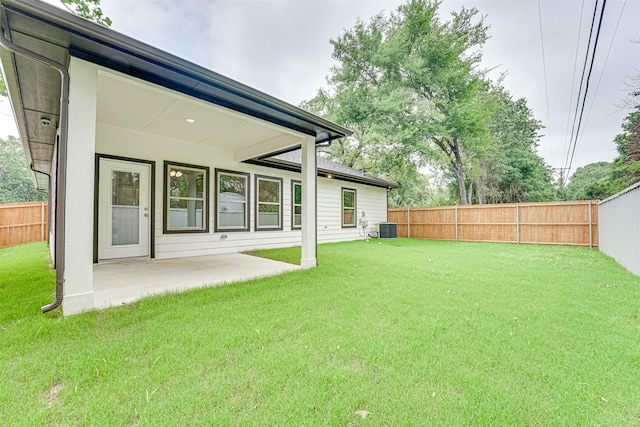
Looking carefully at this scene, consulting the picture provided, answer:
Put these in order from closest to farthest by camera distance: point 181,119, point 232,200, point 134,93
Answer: point 134,93 < point 181,119 < point 232,200

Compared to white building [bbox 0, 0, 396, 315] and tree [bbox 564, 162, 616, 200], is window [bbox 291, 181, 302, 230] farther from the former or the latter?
tree [bbox 564, 162, 616, 200]

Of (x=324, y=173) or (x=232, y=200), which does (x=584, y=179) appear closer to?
(x=324, y=173)

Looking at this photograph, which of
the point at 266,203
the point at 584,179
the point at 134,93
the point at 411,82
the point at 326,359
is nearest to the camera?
the point at 326,359

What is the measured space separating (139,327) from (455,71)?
15.1m

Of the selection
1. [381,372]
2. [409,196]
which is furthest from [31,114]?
[409,196]

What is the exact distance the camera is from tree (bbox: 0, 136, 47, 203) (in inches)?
819

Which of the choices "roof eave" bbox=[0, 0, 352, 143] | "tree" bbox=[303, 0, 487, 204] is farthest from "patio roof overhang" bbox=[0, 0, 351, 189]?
"tree" bbox=[303, 0, 487, 204]

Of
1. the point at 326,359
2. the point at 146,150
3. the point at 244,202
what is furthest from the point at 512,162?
the point at 326,359

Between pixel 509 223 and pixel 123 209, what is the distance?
11.7 m

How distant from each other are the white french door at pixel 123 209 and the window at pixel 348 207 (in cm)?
649

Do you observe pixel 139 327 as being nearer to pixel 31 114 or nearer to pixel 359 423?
pixel 359 423

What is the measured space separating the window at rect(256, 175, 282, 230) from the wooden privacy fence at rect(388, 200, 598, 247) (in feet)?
22.1

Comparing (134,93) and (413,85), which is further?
(413,85)

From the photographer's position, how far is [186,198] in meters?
5.95
